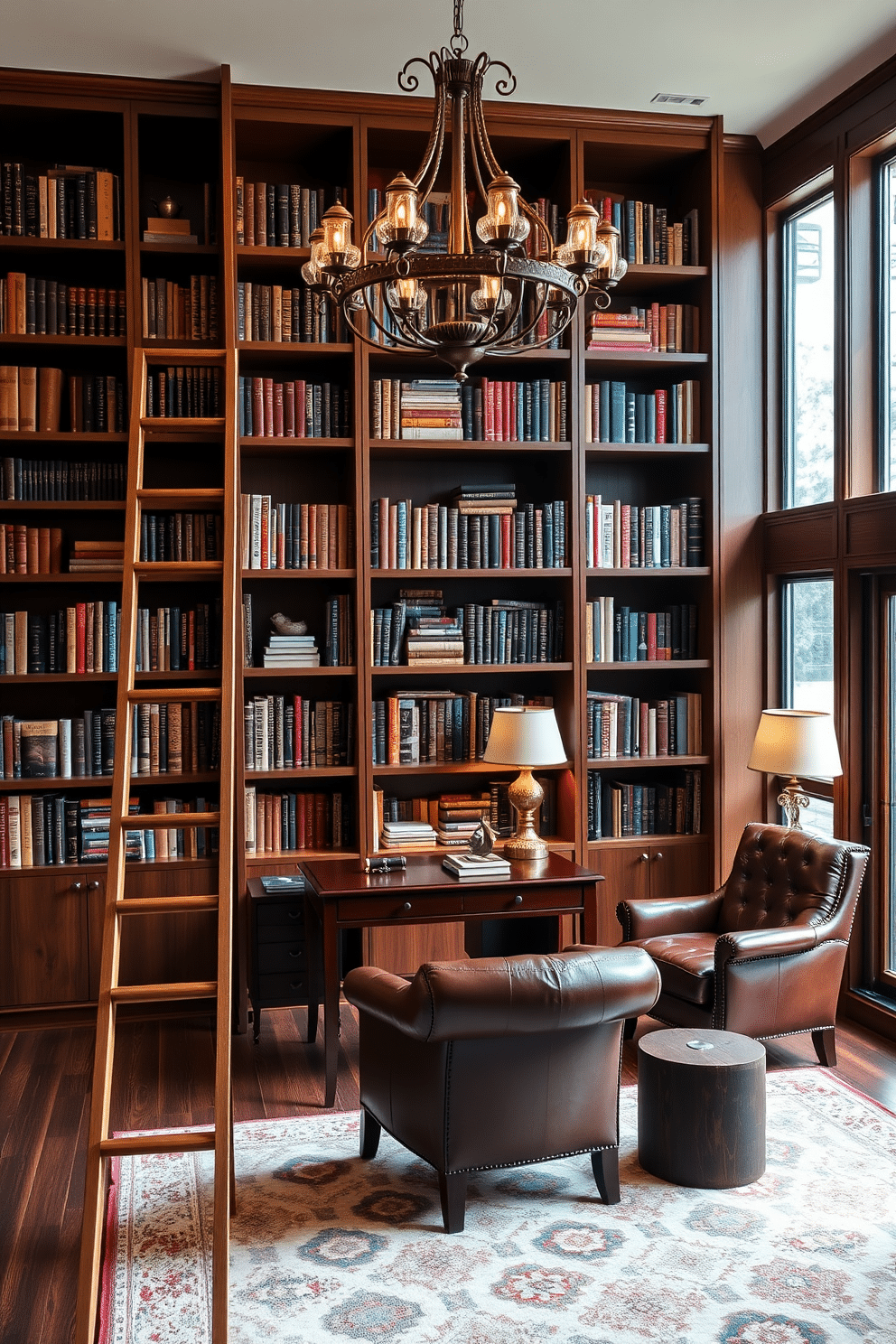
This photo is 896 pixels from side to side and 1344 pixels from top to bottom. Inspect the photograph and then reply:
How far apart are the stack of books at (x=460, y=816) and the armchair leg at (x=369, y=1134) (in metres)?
1.74

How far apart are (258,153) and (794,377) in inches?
105

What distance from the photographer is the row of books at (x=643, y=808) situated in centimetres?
553

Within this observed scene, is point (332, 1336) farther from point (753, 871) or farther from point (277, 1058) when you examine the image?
point (753, 871)

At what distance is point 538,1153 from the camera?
3318 millimetres

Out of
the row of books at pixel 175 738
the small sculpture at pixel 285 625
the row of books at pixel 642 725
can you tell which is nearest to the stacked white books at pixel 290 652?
the small sculpture at pixel 285 625

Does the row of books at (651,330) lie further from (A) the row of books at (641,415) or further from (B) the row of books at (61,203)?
(B) the row of books at (61,203)

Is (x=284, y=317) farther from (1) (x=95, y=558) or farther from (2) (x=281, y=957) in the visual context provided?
(2) (x=281, y=957)

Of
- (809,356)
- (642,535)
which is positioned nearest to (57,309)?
(642,535)

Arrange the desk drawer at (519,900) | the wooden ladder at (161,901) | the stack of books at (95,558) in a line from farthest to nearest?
the stack of books at (95,558) → the desk drawer at (519,900) → the wooden ladder at (161,901)

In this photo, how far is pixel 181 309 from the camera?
5.11m

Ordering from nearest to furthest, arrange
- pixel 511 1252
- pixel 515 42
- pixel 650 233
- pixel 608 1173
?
pixel 511 1252
pixel 608 1173
pixel 515 42
pixel 650 233

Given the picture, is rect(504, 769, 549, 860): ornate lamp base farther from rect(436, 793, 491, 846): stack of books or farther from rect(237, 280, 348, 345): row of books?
rect(237, 280, 348, 345): row of books

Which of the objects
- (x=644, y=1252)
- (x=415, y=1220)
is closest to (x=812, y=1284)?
(x=644, y=1252)

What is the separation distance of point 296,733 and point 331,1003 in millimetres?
1419
